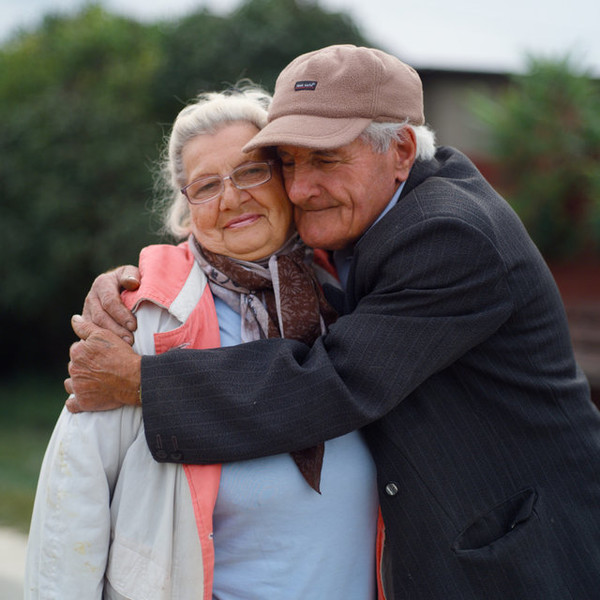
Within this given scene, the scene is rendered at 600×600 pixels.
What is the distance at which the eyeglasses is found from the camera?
2.14m

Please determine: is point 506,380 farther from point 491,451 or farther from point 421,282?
point 421,282

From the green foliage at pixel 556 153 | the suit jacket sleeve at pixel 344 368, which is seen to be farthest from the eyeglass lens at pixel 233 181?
the green foliage at pixel 556 153

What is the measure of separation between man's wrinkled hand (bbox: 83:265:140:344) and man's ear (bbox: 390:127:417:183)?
31.6 inches

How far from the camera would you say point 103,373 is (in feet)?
6.15

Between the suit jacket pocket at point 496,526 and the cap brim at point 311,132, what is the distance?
1049mm

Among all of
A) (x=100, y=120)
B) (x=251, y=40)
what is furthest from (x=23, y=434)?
(x=251, y=40)

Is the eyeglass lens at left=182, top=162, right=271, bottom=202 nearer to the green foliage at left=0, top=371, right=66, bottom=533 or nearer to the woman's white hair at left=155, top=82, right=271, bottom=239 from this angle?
the woman's white hair at left=155, top=82, right=271, bottom=239

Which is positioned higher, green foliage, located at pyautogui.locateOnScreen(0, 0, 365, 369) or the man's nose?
the man's nose

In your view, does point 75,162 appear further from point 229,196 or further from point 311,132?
point 311,132

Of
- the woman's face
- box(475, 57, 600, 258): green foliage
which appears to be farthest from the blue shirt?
box(475, 57, 600, 258): green foliage

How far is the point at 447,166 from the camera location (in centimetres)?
221

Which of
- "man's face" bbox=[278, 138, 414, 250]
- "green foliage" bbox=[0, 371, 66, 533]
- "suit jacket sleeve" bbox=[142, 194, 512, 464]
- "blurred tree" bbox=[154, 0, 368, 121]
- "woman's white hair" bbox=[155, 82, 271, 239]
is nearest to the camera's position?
"suit jacket sleeve" bbox=[142, 194, 512, 464]

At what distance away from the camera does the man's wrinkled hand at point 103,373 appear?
187 centimetres

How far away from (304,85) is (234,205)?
39cm
